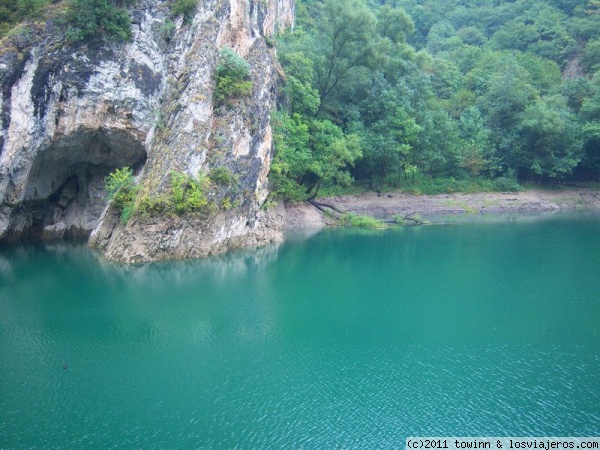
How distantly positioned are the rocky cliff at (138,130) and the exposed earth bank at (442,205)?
816 cm

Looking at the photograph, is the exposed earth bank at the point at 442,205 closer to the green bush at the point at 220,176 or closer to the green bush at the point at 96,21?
the green bush at the point at 220,176

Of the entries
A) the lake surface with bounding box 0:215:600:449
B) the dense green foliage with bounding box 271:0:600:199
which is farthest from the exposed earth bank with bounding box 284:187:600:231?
the lake surface with bounding box 0:215:600:449

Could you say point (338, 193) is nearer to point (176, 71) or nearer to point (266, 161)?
point (266, 161)

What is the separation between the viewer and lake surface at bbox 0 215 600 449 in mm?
Answer: 11484

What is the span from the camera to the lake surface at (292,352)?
11484 mm

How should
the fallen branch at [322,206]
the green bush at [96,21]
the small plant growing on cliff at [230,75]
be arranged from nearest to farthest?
the green bush at [96,21], the small plant growing on cliff at [230,75], the fallen branch at [322,206]

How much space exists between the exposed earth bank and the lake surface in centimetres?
1399

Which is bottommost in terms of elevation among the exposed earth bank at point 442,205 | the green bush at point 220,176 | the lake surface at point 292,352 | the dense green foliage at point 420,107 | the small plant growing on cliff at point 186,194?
the lake surface at point 292,352

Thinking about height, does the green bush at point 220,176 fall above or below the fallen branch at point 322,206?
above

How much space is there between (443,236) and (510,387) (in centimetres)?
2345

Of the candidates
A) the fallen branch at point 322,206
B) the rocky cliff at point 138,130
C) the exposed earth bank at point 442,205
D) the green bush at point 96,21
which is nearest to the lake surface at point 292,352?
the rocky cliff at point 138,130

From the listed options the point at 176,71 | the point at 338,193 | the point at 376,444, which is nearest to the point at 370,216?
the point at 338,193

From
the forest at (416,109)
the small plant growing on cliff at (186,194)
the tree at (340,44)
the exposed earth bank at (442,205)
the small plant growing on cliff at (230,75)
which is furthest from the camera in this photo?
the tree at (340,44)

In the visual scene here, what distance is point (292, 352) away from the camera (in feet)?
50.9
